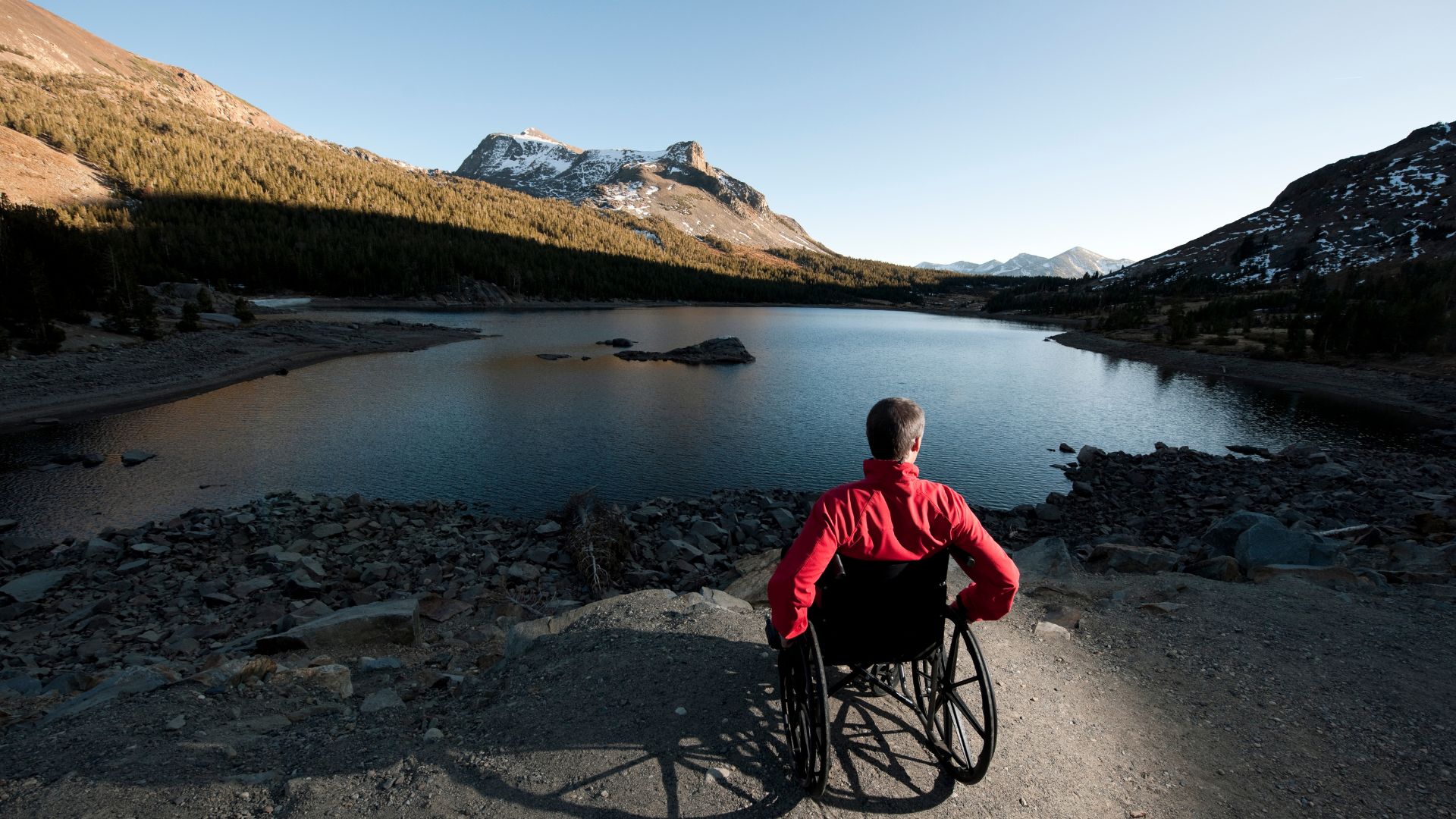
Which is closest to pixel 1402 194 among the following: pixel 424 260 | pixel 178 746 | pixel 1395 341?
pixel 1395 341

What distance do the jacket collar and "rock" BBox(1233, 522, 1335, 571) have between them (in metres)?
11.6

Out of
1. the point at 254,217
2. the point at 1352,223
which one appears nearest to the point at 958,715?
the point at 254,217

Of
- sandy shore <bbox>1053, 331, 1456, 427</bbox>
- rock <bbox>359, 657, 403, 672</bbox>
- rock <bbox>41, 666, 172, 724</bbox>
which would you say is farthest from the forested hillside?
sandy shore <bbox>1053, 331, 1456, 427</bbox>

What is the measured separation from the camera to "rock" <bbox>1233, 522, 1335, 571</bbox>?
35.3 ft

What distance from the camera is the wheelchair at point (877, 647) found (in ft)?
13.1

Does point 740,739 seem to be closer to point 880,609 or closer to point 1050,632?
point 880,609

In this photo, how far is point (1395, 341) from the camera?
51312 millimetres

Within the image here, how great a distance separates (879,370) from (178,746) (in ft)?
180

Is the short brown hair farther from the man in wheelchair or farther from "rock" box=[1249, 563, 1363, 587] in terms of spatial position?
"rock" box=[1249, 563, 1363, 587]

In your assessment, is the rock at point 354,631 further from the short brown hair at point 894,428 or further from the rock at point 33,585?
the short brown hair at point 894,428

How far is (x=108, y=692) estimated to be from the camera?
Result: 6.14 meters

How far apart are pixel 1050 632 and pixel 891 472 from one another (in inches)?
226

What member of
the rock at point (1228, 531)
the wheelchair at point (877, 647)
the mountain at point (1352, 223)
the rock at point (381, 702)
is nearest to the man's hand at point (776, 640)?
the wheelchair at point (877, 647)

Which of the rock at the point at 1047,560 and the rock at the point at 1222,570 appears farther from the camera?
the rock at the point at 1047,560
